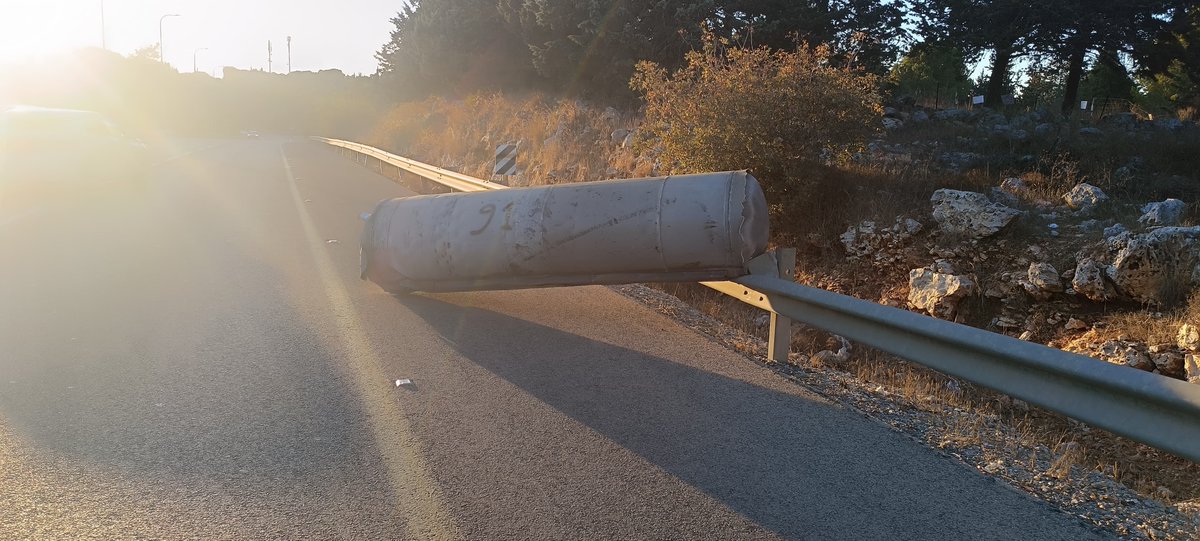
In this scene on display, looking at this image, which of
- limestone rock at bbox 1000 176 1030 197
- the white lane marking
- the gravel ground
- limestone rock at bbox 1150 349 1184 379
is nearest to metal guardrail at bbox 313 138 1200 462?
the gravel ground

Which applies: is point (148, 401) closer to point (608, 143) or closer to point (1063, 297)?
point (1063, 297)

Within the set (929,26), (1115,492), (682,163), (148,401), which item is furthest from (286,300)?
(929,26)

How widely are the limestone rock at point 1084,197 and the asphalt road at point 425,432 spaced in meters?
5.18

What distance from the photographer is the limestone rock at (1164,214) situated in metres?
7.78

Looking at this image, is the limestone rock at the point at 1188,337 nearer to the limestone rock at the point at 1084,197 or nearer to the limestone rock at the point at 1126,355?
the limestone rock at the point at 1126,355

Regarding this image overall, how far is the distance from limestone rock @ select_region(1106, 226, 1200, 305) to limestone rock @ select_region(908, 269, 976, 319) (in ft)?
4.15

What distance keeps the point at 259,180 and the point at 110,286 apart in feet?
46.4

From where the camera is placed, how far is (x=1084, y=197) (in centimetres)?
880

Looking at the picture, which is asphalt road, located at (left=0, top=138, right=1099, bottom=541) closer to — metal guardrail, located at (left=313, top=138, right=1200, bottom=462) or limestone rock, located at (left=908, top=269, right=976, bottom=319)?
metal guardrail, located at (left=313, top=138, right=1200, bottom=462)

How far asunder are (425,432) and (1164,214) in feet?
24.8

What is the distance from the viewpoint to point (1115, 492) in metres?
3.73

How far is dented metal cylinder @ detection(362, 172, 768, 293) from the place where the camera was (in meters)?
5.89

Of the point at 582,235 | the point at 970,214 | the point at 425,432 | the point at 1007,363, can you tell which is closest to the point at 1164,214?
the point at 970,214

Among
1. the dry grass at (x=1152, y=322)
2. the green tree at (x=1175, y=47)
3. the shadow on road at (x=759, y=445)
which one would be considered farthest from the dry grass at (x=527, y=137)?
the green tree at (x=1175, y=47)
